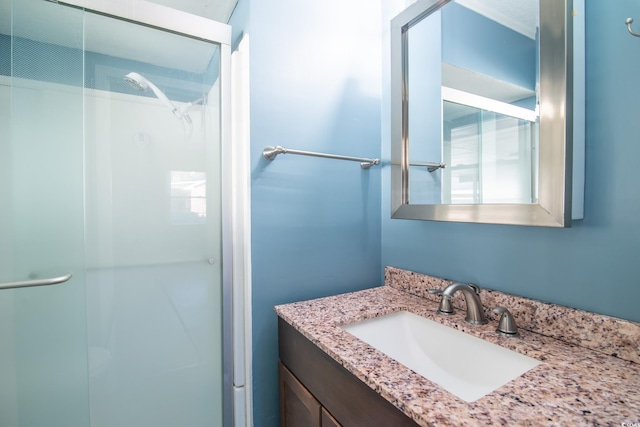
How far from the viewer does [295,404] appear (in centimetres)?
97

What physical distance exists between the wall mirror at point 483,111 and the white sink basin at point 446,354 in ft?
1.20

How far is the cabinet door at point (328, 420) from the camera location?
2.49 feet

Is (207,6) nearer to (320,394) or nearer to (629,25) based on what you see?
(629,25)

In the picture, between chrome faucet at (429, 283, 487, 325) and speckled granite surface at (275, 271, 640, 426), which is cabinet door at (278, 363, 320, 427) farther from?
chrome faucet at (429, 283, 487, 325)

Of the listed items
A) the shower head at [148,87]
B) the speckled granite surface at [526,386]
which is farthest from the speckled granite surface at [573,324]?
the shower head at [148,87]

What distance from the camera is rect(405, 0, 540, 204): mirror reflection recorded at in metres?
0.84

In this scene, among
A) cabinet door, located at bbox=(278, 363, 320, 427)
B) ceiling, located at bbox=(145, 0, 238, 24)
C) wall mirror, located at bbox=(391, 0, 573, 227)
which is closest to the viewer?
wall mirror, located at bbox=(391, 0, 573, 227)

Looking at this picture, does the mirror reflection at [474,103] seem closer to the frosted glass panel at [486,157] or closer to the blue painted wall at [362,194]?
the frosted glass panel at [486,157]

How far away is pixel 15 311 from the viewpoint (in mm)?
930

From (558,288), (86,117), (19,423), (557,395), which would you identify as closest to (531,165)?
(558,288)

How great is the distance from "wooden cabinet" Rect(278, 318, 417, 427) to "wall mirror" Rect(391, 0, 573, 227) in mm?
612

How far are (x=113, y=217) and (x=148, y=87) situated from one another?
49 centimetres

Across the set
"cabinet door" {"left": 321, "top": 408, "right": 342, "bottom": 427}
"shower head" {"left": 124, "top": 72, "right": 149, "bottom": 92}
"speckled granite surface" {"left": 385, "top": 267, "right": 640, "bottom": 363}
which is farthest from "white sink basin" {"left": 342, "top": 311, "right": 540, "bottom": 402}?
"shower head" {"left": 124, "top": 72, "right": 149, "bottom": 92}

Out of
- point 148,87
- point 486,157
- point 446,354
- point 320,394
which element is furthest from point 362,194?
point 148,87
